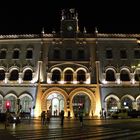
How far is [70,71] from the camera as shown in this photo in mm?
50156

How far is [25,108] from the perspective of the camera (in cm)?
4966

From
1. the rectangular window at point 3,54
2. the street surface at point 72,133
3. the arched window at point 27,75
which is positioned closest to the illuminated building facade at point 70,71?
the arched window at point 27,75

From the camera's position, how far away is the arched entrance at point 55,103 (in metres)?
50.8

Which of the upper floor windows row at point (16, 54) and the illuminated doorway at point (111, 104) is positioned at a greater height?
the upper floor windows row at point (16, 54)

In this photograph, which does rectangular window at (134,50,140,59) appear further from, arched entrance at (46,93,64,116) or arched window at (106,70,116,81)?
arched entrance at (46,93,64,116)

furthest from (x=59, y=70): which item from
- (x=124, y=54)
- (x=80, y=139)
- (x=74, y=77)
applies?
(x=80, y=139)

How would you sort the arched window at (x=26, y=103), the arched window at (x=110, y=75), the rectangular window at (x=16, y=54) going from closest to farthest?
1. the arched window at (x=26, y=103)
2. the arched window at (x=110, y=75)
3. the rectangular window at (x=16, y=54)

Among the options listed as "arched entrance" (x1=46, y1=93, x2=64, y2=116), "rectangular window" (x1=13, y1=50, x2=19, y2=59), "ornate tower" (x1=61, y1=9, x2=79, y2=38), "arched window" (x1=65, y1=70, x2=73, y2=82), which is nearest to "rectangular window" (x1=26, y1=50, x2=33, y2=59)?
"rectangular window" (x1=13, y1=50, x2=19, y2=59)

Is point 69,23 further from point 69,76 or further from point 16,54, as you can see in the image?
point 16,54

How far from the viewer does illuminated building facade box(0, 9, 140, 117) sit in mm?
48812

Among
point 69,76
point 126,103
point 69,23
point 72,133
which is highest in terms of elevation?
point 69,23

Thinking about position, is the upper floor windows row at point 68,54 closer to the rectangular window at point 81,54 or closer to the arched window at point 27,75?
the rectangular window at point 81,54

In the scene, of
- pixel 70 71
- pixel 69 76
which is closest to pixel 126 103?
pixel 69 76

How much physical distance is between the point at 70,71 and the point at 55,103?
645 centimetres
